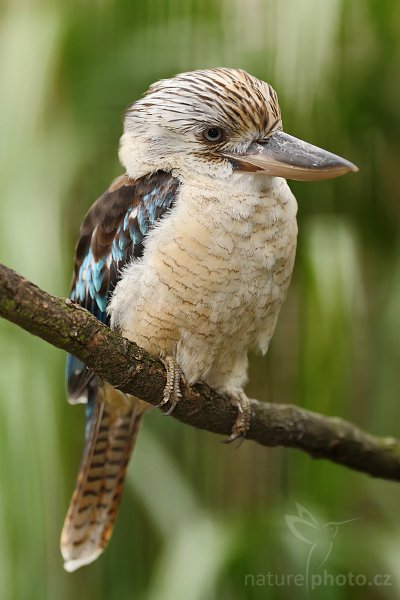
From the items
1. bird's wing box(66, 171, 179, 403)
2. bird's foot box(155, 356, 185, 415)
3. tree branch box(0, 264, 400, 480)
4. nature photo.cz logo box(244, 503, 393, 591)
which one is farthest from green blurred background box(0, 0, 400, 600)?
bird's foot box(155, 356, 185, 415)

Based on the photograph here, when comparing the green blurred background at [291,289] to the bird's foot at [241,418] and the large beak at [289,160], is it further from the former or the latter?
the large beak at [289,160]

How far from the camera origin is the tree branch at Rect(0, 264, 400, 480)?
121 centimetres

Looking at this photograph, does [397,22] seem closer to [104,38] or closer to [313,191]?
[313,191]

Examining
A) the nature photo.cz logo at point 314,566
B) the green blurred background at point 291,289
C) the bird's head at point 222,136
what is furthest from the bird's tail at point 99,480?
the bird's head at point 222,136

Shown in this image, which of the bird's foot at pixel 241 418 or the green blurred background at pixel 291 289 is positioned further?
the green blurred background at pixel 291 289

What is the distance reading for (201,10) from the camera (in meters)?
2.42

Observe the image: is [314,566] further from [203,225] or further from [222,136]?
[222,136]

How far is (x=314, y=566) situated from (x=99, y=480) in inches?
22.1

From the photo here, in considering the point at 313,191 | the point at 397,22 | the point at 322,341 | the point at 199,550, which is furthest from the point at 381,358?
the point at 397,22

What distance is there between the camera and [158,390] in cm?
160

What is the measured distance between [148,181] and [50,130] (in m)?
0.80

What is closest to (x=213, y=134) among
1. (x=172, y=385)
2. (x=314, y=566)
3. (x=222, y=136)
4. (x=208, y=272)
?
(x=222, y=136)

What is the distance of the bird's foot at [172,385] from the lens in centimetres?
162

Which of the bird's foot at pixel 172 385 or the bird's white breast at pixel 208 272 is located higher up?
the bird's white breast at pixel 208 272
